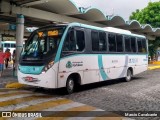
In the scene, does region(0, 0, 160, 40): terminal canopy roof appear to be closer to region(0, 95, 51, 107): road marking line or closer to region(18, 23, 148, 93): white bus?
region(18, 23, 148, 93): white bus

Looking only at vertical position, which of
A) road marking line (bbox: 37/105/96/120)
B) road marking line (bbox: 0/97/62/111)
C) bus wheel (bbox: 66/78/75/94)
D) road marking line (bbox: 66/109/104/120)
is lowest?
road marking line (bbox: 66/109/104/120)

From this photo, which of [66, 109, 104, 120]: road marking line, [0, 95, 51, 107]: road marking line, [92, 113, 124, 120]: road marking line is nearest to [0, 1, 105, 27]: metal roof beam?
[0, 95, 51, 107]: road marking line

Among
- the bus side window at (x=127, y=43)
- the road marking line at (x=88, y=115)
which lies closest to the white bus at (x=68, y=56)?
the bus side window at (x=127, y=43)

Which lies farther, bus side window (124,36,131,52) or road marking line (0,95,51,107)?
bus side window (124,36,131,52)

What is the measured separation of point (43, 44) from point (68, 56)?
1146mm

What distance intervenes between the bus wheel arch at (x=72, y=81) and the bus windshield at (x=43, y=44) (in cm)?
151

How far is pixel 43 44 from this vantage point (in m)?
12.1

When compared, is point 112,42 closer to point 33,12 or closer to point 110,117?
point 33,12

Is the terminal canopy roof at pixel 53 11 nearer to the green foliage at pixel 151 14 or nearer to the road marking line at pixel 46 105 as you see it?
the road marking line at pixel 46 105

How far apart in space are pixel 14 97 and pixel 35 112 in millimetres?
2762

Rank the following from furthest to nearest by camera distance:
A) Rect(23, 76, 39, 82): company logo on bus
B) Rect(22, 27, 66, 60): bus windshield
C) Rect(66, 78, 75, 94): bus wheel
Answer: Rect(66, 78, 75, 94): bus wheel
Rect(23, 76, 39, 82): company logo on bus
Rect(22, 27, 66, 60): bus windshield

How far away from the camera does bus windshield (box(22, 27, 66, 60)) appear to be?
38.2 ft

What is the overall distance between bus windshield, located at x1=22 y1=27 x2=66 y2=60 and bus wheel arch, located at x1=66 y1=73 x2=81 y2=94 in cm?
151

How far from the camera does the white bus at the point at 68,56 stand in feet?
37.8
